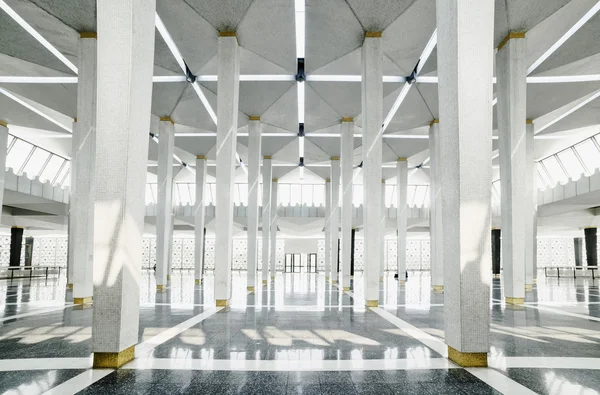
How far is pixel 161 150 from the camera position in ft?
86.6

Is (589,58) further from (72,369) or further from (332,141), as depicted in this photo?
(72,369)

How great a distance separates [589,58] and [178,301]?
22.1 m

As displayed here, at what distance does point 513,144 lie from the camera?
16922 mm

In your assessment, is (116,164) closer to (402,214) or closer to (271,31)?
(271,31)

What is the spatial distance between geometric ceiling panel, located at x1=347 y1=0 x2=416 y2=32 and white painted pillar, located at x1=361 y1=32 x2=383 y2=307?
73 cm

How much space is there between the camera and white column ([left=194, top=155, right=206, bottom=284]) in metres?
30.5

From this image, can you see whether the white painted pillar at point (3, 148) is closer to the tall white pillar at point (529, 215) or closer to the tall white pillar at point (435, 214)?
the tall white pillar at point (435, 214)

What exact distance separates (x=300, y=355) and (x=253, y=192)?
18.6m

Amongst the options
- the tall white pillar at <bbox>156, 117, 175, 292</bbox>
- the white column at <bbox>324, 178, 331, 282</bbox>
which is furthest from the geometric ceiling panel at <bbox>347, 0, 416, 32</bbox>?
the white column at <bbox>324, 178, 331, 282</bbox>

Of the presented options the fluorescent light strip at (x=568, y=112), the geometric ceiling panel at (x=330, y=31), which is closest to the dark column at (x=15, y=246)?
the geometric ceiling panel at (x=330, y=31)

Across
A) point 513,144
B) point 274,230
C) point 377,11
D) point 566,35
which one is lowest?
point 274,230

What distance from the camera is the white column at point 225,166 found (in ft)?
52.4

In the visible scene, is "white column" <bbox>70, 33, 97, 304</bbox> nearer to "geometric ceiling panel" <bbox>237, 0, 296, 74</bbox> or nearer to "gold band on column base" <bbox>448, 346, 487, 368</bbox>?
"geometric ceiling panel" <bbox>237, 0, 296, 74</bbox>

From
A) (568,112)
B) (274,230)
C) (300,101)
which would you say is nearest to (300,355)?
(300,101)
